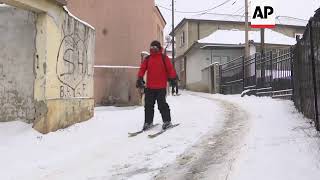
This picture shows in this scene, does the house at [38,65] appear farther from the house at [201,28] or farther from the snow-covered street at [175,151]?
the house at [201,28]

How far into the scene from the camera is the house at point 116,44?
16.9 metres

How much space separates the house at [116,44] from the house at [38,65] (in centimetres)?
701

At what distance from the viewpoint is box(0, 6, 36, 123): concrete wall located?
903 cm

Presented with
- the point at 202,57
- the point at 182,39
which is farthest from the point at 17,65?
the point at 182,39

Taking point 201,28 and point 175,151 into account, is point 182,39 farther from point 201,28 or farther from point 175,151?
point 175,151

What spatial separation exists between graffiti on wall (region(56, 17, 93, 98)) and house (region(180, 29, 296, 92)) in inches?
950

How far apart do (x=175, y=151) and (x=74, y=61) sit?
428 centimetres

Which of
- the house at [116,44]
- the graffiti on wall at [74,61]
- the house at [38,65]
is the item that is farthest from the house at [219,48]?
the house at [38,65]

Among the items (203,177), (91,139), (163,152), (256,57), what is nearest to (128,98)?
(256,57)

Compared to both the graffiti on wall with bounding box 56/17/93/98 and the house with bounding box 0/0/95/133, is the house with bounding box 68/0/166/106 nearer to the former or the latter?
the graffiti on wall with bounding box 56/17/93/98

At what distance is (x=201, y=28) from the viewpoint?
4409 cm

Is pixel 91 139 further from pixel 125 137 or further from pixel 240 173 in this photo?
pixel 240 173

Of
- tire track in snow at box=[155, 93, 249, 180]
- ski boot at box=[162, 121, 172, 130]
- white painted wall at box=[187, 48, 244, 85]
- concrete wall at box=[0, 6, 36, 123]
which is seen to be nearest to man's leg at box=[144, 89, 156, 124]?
ski boot at box=[162, 121, 172, 130]

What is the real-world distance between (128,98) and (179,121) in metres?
7.52
